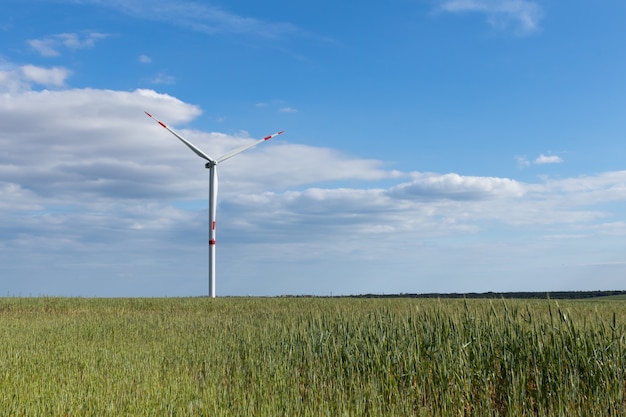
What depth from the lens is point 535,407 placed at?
11.2m

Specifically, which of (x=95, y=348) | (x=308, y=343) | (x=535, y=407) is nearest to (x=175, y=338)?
(x=95, y=348)

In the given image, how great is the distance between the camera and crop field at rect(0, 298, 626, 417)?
→ 10164 millimetres

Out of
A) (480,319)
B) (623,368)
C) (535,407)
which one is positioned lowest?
(535,407)

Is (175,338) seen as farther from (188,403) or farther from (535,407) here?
(535,407)

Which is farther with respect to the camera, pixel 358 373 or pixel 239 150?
pixel 239 150

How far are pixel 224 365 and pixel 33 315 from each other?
731 inches

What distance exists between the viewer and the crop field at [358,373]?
33.3 feet

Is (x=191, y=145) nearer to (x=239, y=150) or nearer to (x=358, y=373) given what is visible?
(x=239, y=150)

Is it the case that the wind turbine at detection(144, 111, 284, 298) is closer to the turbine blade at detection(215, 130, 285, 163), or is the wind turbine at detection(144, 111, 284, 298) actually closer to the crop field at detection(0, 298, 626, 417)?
the turbine blade at detection(215, 130, 285, 163)

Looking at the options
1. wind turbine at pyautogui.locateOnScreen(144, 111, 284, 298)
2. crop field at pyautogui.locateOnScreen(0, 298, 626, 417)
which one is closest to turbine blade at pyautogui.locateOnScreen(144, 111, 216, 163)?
wind turbine at pyautogui.locateOnScreen(144, 111, 284, 298)

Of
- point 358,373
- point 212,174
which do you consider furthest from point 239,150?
point 358,373

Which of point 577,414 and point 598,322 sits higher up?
point 598,322

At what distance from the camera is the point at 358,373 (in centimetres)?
1198

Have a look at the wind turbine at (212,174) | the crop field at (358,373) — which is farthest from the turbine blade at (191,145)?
the crop field at (358,373)
